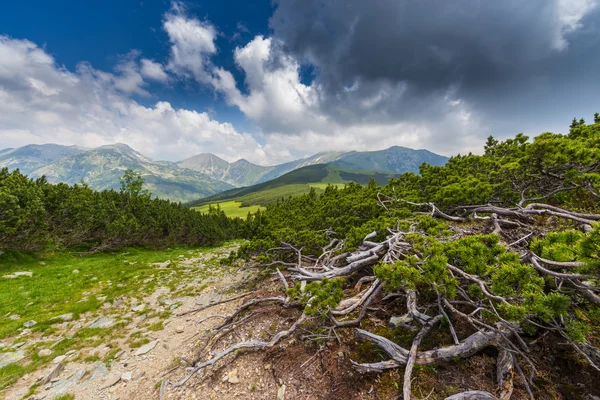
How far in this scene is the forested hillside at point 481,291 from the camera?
353cm

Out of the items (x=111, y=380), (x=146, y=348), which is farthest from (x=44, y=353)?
(x=111, y=380)

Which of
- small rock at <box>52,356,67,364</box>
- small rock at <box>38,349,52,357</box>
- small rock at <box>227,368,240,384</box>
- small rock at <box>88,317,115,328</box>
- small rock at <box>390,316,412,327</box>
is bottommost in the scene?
small rock at <box>88,317,115,328</box>

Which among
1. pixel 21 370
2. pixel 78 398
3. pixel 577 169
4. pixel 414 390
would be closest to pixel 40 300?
pixel 21 370

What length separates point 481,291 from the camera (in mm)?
4137

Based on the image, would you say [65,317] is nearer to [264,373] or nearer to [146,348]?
[146,348]

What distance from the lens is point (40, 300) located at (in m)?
10.2

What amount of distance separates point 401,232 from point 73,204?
25979mm

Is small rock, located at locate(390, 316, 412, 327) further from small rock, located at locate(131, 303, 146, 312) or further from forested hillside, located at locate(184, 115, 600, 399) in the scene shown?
small rock, located at locate(131, 303, 146, 312)

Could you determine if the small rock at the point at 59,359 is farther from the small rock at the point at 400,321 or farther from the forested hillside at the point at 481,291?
the small rock at the point at 400,321

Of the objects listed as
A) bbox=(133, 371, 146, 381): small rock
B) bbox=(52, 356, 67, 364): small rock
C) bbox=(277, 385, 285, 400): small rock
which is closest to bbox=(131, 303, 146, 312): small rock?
bbox=(52, 356, 67, 364): small rock

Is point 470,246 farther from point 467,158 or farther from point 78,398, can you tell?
point 467,158

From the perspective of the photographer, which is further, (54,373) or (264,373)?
(54,373)

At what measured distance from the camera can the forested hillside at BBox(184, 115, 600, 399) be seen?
353cm

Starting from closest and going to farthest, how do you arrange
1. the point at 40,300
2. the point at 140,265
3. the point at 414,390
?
the point at 414,390 < the point at 40,300 < the point at 140,265
